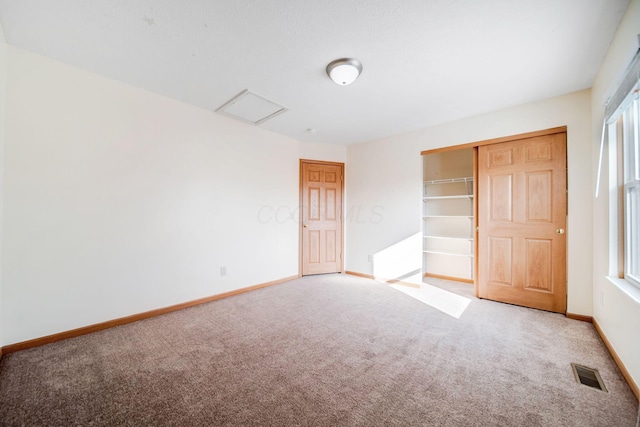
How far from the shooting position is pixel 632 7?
61.6 inches

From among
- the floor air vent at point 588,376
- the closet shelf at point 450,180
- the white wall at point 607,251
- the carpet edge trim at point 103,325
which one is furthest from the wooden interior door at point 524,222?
the carpet edge trim at point 103,325

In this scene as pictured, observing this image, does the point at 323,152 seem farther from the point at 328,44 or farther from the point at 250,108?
the point at 328,44

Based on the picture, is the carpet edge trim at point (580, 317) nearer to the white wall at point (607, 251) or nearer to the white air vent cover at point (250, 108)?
the white wall at point (607, 251)

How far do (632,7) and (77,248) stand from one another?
15.1ft

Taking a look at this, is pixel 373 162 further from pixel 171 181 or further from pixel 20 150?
pixel 20 150

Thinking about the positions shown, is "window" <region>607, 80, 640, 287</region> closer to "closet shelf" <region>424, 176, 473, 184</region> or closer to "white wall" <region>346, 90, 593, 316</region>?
"white wall" <region>346, 90, 593, 316</region>

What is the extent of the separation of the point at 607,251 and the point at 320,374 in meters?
2.66

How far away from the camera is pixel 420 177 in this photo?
3.91m

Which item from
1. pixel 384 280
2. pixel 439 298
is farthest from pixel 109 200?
pixel 439 298

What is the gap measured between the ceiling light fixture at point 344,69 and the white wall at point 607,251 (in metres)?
1.75

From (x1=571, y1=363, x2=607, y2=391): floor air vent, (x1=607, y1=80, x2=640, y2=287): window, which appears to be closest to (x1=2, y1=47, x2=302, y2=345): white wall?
(x1=571, y1=363, x2=607, y2=391): floor air vent

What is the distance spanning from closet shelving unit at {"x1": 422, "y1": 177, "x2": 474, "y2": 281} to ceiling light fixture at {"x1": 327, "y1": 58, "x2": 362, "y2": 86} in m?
2.60

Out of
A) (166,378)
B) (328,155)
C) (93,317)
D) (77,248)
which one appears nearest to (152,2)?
(77,248)

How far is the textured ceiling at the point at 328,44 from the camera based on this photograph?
1.64 metres
